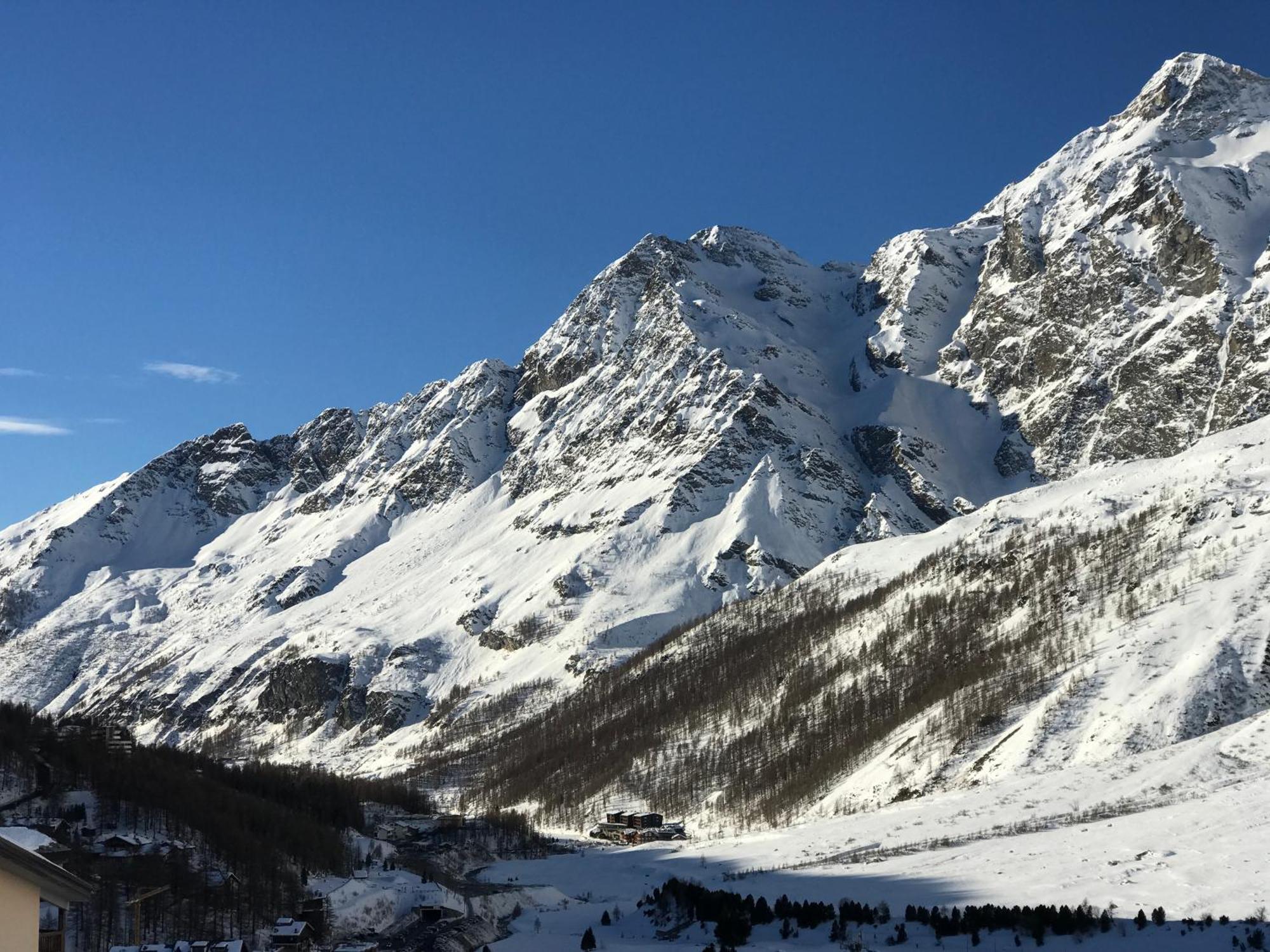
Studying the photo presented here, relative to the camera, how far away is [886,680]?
6280 inches

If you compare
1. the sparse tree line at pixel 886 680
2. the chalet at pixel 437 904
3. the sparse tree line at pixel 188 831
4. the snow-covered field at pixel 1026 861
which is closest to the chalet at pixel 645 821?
the sparse tree line at pixel 886 680

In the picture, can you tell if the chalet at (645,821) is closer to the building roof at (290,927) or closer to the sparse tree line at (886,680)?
the sparse tree line at (886,680)

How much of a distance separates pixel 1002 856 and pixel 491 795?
14188 centimetres

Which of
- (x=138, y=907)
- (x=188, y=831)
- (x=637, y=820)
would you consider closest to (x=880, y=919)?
(x=138, y=907)

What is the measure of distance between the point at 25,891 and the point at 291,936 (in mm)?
59696

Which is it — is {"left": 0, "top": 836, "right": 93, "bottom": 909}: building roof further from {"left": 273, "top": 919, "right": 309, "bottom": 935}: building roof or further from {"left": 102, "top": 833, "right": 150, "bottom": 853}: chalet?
{"left": 102, "top": 833, "right": 150, "bottom": 853}: chalet

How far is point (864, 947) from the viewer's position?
4597 centimetres

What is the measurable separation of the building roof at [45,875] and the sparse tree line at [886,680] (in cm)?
10632

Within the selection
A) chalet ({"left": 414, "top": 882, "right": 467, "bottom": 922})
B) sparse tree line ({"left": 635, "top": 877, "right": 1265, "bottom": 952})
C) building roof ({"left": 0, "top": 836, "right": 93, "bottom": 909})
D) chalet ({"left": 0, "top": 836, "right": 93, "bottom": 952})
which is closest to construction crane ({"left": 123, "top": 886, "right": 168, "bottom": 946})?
chalet ({"left": 414, "top": 882, "right": 467, "bottom": 922})

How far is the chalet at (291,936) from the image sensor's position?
72875 mm

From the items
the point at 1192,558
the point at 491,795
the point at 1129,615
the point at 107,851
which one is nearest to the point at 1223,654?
the point at 1129,615

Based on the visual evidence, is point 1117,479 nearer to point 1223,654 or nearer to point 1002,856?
point 1223,654

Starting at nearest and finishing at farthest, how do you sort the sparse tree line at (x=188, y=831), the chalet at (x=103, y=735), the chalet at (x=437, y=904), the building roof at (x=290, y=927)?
the building roof at (x=290, y=927) → the sparse tree line at (x=188, y=831) → the chalet at (x=437, y=904) → the chalet at (x=103, y=735)

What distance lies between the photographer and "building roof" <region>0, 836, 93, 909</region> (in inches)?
695
